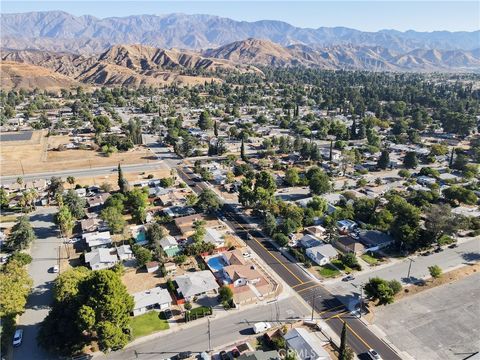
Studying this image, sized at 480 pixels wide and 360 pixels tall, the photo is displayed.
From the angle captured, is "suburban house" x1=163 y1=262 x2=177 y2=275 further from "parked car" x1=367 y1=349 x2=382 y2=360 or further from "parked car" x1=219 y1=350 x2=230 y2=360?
"parked car" x1=367 y1=349 x2=382 y2=360

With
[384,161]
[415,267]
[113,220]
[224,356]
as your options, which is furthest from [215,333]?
[384,161]

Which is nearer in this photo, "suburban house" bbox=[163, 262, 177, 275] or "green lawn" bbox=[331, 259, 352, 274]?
"suburban house" bbox=[163, 262, 177, 275]

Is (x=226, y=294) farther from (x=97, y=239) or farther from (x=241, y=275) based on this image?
(x=97, y=239)

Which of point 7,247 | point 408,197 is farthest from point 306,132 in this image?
point 7,247

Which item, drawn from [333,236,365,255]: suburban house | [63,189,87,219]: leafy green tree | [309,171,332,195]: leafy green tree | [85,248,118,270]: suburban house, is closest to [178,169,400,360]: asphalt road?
[333,236,365,255]: suburban house

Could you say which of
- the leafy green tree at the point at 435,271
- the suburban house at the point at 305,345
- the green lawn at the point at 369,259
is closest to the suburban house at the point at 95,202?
the suburban house at the point at 305,345

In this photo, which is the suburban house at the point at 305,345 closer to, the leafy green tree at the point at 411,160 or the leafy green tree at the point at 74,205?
the leafy green tree at the point at 74,205

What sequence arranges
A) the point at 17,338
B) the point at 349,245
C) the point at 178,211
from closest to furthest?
1. the point at 17,338
2. the point at 349,245
3. the point at 178,211
